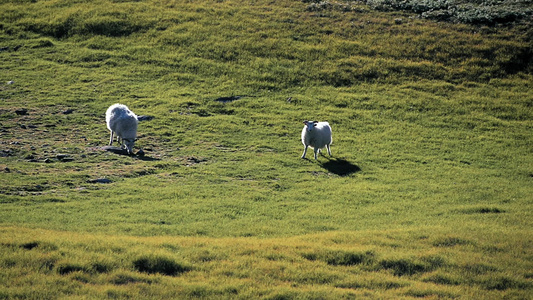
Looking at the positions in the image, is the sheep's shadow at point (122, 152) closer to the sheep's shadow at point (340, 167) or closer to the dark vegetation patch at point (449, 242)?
the sheep's shadow at point (340, 167)

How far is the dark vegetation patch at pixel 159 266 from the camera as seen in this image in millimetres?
11477

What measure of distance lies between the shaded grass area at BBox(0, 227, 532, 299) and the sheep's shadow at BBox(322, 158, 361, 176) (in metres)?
9.49

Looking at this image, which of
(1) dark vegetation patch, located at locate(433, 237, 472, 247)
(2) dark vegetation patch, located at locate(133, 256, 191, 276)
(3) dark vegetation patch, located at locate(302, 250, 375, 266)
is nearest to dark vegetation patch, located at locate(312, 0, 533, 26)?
A: (1) dark vegetation patch, located at locate(433, 237, 472, 247)

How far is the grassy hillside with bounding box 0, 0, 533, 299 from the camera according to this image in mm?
11672

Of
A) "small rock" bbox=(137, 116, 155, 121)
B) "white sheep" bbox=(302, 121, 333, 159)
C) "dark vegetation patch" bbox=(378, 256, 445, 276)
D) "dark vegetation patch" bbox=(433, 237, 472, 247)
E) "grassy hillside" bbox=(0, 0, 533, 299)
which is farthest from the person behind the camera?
A: "small rock" bbox=(137, 116, 155, 121)

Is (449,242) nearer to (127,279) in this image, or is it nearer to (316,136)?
(127,279)

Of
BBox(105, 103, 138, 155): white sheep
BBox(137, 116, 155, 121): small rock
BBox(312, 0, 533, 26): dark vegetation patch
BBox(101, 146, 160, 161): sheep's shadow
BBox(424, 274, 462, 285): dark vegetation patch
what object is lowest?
BBox(101, 146, 160, 161): sheep's shadow

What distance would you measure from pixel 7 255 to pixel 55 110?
20.8m

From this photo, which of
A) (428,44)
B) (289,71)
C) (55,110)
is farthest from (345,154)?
(428,44)

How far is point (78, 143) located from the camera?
982 inches

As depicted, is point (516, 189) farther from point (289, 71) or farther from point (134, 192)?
point (289, 71)

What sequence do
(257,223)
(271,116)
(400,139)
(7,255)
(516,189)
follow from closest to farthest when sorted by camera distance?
(7,255) → (257,223) → (516,189) → (400,139) → (271,116)

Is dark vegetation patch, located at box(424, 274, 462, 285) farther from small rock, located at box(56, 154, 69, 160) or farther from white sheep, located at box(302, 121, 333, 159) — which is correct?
small rock, located at box(56, 154, 69, 160)

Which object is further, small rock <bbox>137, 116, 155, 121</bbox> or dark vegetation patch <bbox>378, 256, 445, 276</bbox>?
small rock <bbox>137, 116, 155, 121</bbox>
